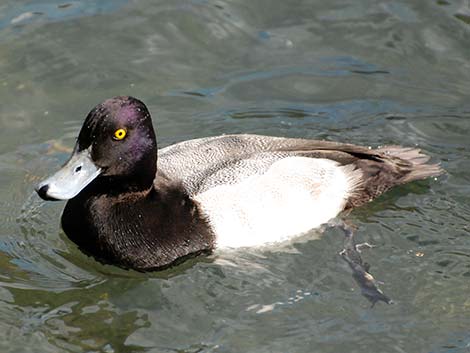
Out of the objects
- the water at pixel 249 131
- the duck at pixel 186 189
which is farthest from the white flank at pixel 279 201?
the water at pixel 249 131

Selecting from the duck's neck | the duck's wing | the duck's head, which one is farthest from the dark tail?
the duck's head

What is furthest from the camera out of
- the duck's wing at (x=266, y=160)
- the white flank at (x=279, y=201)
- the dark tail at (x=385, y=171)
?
the dark tail at (x=385, y=171)

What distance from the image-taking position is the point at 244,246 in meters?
6.65

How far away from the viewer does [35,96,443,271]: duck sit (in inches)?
247

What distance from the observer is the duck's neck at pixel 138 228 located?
6438 millimetres

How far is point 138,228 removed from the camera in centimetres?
647

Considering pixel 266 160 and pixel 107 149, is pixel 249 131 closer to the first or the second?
pixel 266 160

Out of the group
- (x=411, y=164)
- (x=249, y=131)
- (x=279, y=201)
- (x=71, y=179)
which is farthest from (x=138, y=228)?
(x=411, y=164)

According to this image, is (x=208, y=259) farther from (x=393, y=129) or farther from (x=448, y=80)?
(x=448, y=80)

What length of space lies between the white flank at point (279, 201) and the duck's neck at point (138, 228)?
16 centimetres

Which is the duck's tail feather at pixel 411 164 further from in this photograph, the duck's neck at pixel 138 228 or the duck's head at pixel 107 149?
the duck's head at pixel 107 149

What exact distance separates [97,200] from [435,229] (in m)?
2.42

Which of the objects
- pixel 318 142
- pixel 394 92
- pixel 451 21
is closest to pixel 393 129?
pixel 394 92

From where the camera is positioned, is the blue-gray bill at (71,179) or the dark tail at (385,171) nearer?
the blue-gray bill at (71,179)
